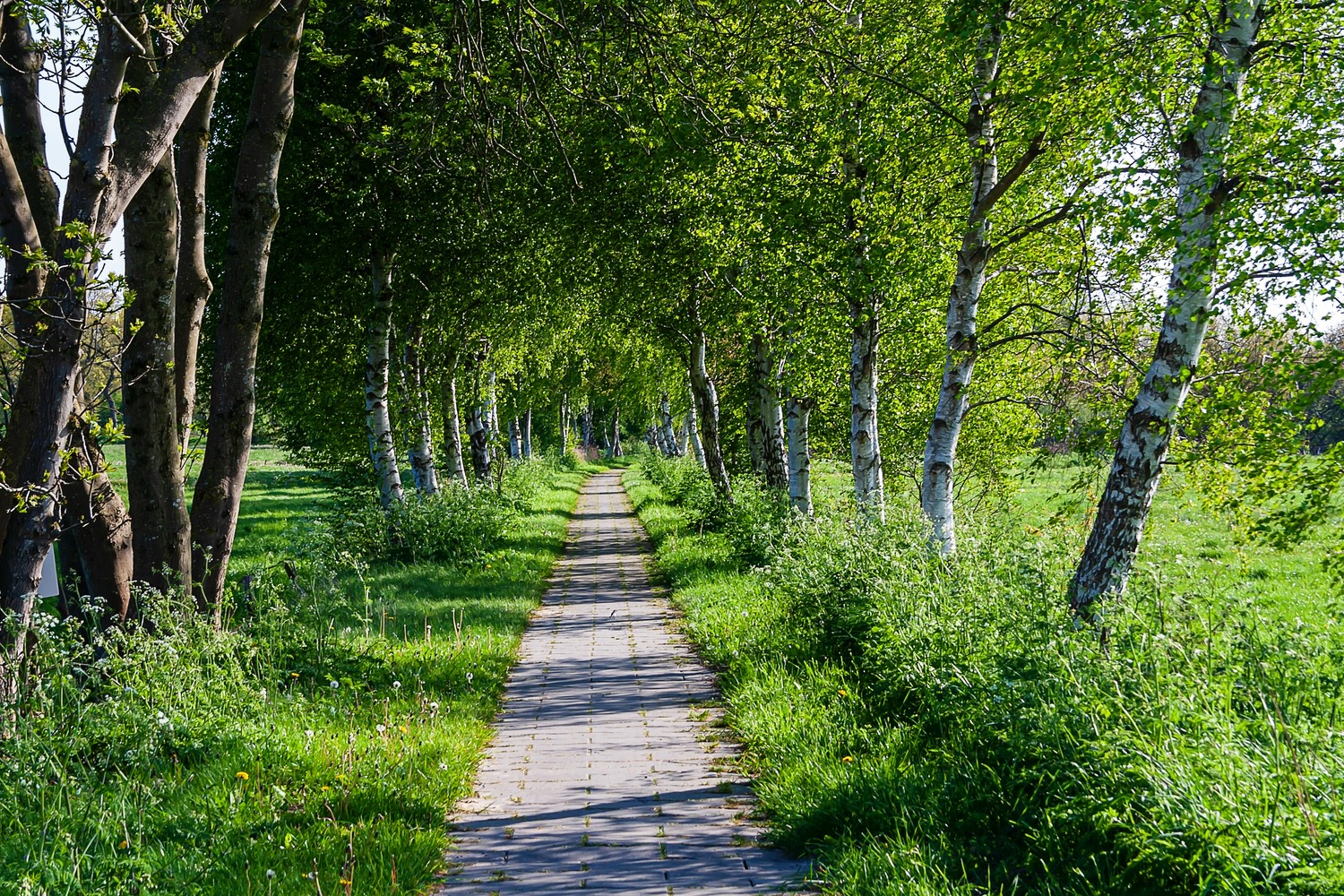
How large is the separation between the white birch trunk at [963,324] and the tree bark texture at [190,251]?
7.22 m

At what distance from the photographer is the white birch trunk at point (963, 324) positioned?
977cm

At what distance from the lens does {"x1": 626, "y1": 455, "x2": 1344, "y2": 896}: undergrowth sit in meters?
3.48

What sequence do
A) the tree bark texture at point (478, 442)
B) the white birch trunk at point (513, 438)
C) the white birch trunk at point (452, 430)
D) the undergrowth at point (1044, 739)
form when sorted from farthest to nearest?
the white birch trunk at point (513, 438)
the tree bark texture at point (478, 442)
the white birch trunk at point (452, 430)
the undergrowth at point (1044, 739)

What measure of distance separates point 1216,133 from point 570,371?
3757cm

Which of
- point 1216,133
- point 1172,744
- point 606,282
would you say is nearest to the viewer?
point 1172,744

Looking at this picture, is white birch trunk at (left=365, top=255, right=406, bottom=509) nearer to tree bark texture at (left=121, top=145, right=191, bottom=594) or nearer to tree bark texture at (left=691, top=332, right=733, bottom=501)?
tree bark texture at (left=691, top=332, right=733, bottom=501)

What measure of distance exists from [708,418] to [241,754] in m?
15.9

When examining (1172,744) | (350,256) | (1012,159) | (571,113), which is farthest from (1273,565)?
(350,256)

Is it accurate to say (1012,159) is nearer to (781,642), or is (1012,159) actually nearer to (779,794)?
(781,642)

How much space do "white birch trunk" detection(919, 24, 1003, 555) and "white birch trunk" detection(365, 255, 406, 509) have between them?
961 cm

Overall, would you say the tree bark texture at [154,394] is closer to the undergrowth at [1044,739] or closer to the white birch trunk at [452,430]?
the undergrowth at [1044,739]

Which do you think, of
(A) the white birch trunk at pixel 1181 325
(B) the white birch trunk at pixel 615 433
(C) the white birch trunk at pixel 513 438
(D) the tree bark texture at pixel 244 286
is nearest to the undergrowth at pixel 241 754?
(D) the tree bark texture at pixel 244 286

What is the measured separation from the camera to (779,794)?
5.31 meters

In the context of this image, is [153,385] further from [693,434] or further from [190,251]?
[693,434]
